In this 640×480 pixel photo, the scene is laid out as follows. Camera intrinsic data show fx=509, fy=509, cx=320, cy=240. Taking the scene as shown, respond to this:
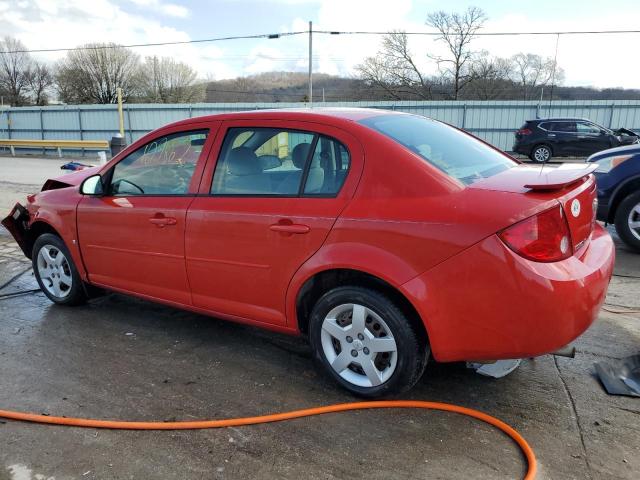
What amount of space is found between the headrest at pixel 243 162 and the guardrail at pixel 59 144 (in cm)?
2271

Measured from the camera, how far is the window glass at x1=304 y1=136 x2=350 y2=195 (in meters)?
2.85

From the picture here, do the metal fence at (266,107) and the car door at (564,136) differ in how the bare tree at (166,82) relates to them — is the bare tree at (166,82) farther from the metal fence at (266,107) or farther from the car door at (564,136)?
the car door at (564,136)

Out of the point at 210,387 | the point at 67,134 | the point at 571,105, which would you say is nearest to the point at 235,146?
the point at 210,387

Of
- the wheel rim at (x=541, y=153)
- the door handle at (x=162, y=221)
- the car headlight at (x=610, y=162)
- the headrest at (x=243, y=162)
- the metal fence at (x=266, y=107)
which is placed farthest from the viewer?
the metal fence at (x=266, y=107)

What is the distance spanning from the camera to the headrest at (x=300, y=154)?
302cm

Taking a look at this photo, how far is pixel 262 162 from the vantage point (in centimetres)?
323

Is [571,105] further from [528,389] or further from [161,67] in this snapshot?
[161,67]

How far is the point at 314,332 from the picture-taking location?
3.00m

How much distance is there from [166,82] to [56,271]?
208 feet

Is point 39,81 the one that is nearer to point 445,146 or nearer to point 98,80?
point 98,80

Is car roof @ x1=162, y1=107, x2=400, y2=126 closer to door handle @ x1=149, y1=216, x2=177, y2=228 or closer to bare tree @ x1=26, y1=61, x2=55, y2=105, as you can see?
door handle @ x1=149, y1=216, x2=177, y2=228

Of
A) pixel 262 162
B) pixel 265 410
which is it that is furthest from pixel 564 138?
pixel 265 410

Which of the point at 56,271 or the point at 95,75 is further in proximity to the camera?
the point at 95,75

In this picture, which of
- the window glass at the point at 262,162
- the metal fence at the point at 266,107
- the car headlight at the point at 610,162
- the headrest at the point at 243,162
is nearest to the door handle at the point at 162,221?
the window glass at the point at 262,162
